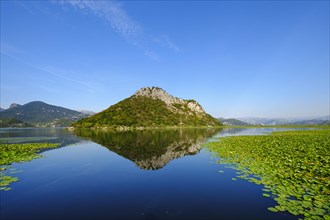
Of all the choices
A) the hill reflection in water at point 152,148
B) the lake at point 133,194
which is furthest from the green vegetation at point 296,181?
the hill reflection in water at point 152,148

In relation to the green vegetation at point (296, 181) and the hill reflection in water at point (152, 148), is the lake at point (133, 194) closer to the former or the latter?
the green vegetation at point (296, 181)

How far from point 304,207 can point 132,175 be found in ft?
47.5

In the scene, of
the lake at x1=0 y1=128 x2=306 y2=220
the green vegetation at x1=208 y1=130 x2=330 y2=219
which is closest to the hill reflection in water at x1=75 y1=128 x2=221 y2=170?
the lake at x1=0 y1=128 x2=306 y2=220

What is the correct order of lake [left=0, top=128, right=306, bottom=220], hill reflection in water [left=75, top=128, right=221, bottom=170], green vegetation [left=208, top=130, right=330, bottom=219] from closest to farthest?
1. green vegetation [left=208, top=130, right=330, bottom=219]
2. lake [left=0, top=128, right=306, bottom=220]
3. hill reflection in water [left=75, top=128, right=221, bottom=170]

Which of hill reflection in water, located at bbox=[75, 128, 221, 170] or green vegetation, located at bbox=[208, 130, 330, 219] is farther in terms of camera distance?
hill reflection in water, located at bbox=[75, 128, 221, 170]

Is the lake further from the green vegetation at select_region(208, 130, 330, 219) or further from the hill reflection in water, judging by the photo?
the hill reflection in water

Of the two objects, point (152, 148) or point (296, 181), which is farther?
point (152, 148)

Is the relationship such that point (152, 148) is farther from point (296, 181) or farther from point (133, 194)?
point (296, 181)

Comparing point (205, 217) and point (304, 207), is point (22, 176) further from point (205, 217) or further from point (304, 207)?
point (304, 207)

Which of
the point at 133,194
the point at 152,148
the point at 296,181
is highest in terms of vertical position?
the point at 296,181

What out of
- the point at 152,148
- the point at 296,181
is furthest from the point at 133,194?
the point at 152,148

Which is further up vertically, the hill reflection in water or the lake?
the hill reflection in water

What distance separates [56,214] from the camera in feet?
39.2

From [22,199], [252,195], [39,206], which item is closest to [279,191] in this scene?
[252,195]
